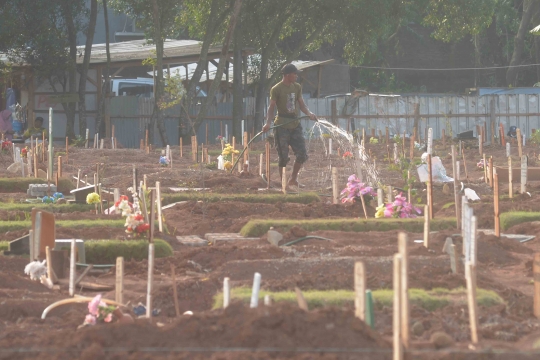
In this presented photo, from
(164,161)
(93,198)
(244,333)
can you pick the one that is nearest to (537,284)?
(244,333)

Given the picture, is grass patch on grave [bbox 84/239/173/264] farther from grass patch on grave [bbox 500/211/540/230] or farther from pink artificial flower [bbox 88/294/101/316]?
grass patch on grave [bbox 500/211/540/230]

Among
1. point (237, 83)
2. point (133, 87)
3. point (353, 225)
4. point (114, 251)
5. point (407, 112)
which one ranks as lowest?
point (114, 251)

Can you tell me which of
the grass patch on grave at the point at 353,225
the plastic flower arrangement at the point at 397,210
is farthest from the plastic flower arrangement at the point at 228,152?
the grass patch on grave at the point at 353,225

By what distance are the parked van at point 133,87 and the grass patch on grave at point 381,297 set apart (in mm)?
28436

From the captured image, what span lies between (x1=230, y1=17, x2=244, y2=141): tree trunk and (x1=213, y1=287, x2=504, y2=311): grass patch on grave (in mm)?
24216

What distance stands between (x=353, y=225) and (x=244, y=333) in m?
6.11

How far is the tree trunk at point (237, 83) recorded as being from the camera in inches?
1203

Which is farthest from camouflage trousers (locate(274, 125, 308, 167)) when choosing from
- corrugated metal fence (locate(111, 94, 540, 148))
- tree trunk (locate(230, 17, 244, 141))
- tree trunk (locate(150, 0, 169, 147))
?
corrugated metal fence (locate(111, 94, 540, 148))

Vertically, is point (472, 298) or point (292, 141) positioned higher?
point (292, 141)

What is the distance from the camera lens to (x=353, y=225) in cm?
1066

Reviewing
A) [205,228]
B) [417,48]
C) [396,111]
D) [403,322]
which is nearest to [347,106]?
[396,111]

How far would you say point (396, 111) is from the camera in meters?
33.8

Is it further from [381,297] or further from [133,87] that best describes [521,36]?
[381,297]

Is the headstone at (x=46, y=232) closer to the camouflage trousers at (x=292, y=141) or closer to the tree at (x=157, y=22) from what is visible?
the camouflage trousers at (x=292, y=141)
